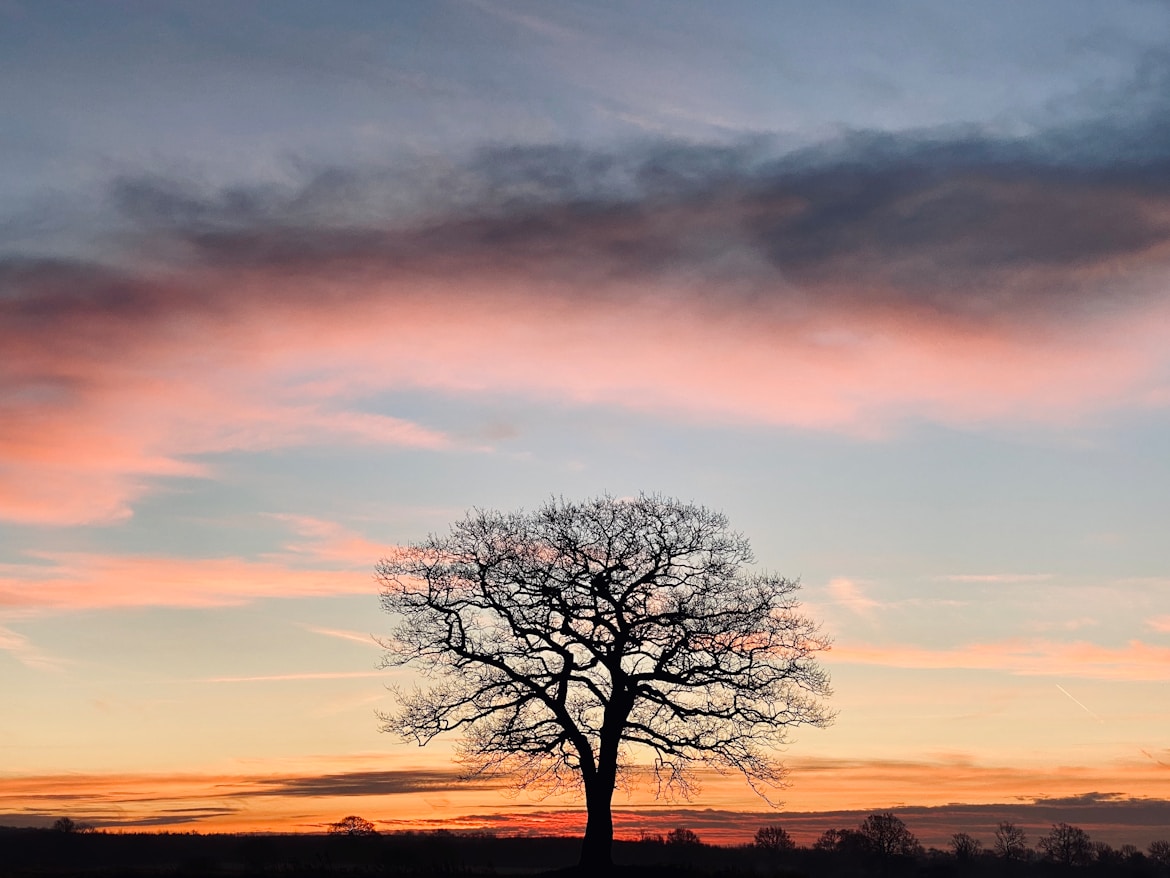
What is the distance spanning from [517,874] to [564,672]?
6.59 meters

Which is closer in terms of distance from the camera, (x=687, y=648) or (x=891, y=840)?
(x=687, y=648)

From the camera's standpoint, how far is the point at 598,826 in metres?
34.3

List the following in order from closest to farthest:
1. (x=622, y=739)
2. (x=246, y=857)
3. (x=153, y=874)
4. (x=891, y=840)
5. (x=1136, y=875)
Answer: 1. (x=153, y=874)
2. (x=622, y=739)
3. (x=246, y=857)
4. (x=1136, y=875)
5. (x=891, y=840)

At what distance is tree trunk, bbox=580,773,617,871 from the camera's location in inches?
1330

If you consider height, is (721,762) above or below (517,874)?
above

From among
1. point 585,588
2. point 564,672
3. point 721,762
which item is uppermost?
point 585,588

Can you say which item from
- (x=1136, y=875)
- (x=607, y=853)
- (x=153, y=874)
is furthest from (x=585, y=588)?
(x=1136, y=875)

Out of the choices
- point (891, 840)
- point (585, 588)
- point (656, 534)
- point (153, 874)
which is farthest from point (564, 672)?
point (891, 840)

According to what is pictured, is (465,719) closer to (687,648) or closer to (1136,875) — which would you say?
(687,648)

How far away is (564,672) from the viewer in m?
35.6

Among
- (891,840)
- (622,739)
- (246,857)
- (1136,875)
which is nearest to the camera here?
(622,739)

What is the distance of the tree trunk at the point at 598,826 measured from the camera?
111 feet

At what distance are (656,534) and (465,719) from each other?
887cm

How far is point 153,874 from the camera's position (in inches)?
1312
